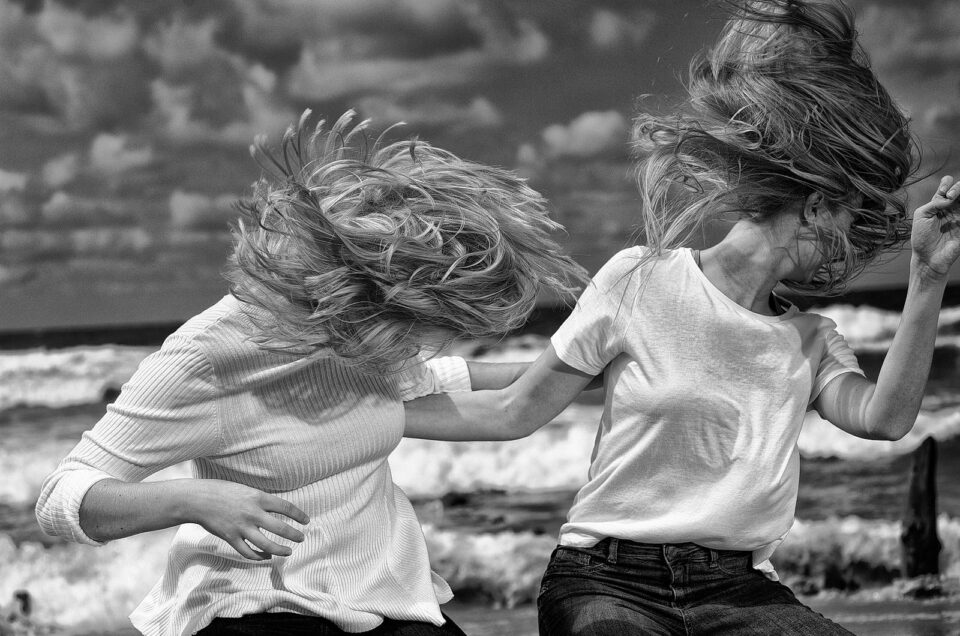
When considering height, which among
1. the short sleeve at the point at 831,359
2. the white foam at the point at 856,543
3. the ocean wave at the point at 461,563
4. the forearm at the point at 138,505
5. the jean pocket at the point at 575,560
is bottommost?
the ocean wave at the point at 461,563

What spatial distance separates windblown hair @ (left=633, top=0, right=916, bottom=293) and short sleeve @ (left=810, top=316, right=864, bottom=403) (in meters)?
0.08

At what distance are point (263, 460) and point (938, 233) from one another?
99cm

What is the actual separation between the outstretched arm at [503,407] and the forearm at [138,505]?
45cm

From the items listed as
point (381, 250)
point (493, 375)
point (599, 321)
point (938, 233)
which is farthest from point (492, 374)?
point (938, 233)

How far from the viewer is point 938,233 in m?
1.35

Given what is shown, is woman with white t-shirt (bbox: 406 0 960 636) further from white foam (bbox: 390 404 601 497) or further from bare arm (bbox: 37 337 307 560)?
white foam (bbox: 390 404 601 497)

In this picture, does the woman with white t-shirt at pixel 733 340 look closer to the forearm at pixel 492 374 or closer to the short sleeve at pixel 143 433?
the forearm at pixel 492 374

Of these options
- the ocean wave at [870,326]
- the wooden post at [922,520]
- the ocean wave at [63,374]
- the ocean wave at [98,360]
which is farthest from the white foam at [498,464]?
the ocean wave at [63,374]

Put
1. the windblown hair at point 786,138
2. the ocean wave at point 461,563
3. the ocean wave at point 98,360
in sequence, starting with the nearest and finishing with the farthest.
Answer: the windblown hair at point 786,138 < the ocean wave at point 461,563 < the ocean wave at point 98,360

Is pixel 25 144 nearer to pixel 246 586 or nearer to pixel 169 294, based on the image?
pixel 169 294

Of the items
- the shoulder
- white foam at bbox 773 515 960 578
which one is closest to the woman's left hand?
the shoulder

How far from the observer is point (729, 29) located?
1524 mm

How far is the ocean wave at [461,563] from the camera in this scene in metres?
3.99

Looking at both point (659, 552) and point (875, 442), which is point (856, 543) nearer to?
point (875, 442)
